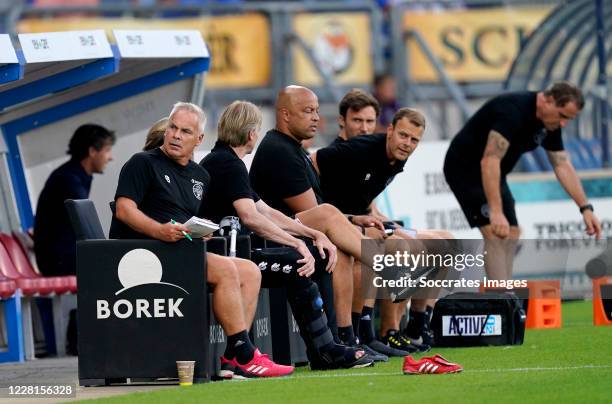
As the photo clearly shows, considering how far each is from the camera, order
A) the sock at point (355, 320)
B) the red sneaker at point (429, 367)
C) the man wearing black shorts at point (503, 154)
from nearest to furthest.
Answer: the red sneaker at point (429, 367) → the sock at point (355, 320) → the man wearing black shorts at point (503, 154)

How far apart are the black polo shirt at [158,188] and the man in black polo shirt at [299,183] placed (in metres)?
1.10

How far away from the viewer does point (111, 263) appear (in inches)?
385

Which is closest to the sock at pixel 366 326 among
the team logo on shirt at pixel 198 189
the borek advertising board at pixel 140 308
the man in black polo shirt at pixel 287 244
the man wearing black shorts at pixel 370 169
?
the man wearing black shorts at pixel 370 169

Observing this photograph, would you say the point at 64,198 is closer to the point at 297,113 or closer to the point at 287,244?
the point at 297,113

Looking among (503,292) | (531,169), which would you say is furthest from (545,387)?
(531,169)

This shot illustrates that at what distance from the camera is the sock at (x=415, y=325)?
12531mm

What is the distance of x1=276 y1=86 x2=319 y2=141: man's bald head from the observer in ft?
36.5

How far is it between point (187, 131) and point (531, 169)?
9.43 m

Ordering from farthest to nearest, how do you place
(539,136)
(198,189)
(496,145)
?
(539,136) < (496,145) < (198,189)

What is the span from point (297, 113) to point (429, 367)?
7.46ft

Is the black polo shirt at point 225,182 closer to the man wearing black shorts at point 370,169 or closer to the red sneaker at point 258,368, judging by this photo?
the red sneaker at point 258,368

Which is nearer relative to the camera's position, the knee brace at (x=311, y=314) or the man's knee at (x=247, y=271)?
the man's knee at (x=247, y=271)

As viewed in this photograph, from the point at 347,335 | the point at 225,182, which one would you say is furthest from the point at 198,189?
the point at 347,335

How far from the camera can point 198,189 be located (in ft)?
33.2
